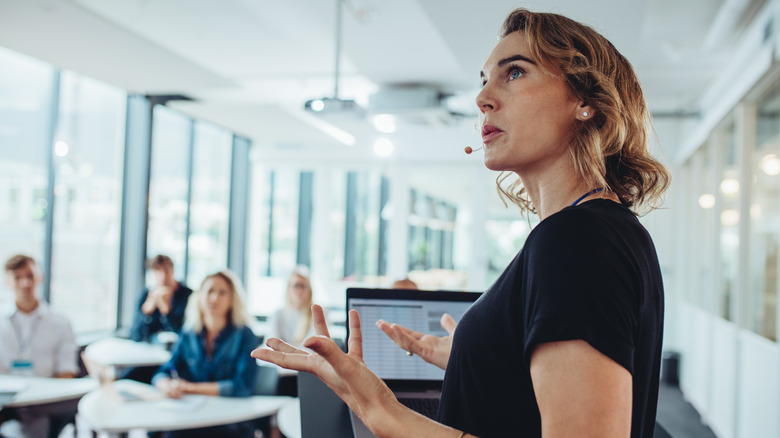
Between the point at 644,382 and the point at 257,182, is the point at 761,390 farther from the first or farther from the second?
the point at 257,182

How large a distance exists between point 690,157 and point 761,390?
3.92 meters

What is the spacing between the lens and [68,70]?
17.4ft

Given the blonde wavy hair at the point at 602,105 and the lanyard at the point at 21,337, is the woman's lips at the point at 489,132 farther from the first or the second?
the lanyard at the point at 21,337

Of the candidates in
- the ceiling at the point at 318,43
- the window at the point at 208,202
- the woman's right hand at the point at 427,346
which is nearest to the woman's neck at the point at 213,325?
the ceiling at the point at 318,43

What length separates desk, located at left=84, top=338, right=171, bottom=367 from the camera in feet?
14.0

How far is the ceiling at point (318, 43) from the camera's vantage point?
375cm

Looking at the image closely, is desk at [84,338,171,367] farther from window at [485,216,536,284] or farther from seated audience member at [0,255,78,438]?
window at [485,216,536,284]

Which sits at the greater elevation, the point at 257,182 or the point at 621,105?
the point at 257,182

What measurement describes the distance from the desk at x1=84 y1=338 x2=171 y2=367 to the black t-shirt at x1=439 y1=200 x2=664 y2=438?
3905 mm

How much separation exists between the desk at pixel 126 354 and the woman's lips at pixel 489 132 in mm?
3891

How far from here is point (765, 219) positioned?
13.4 feet

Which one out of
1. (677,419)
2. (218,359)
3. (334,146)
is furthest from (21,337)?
(334,146)

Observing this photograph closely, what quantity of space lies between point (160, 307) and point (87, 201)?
143 cm

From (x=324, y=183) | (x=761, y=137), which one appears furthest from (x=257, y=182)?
(x=761, y=137)
